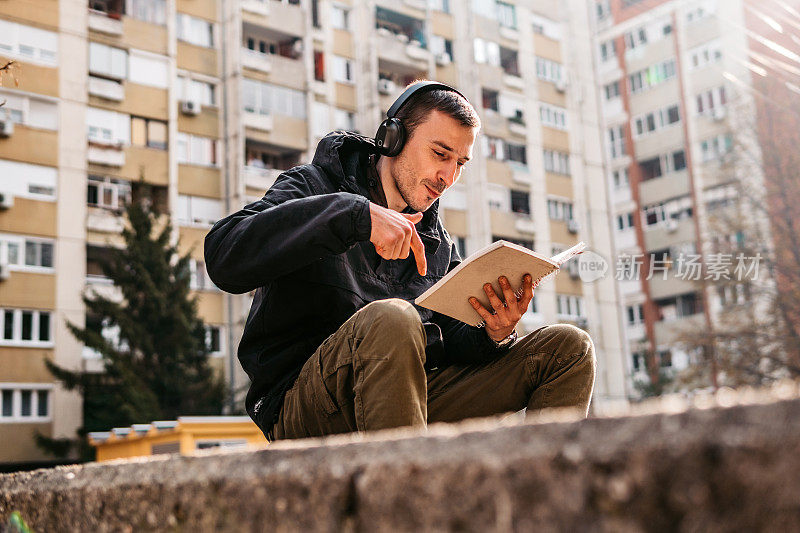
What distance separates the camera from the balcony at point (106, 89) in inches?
1138

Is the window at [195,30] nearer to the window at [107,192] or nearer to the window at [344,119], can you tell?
the window at [344,119]

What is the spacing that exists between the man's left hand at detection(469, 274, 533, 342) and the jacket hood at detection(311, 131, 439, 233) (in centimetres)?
62

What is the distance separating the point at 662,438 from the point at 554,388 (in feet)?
7.06

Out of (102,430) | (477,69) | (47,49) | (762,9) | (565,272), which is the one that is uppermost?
(762,9)

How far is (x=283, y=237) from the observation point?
2.76 metres

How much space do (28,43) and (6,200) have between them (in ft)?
16.3

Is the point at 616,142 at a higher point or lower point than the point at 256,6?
lower

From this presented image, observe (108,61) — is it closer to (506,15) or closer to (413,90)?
(506,15)

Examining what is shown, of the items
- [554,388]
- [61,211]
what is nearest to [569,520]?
[554,388]

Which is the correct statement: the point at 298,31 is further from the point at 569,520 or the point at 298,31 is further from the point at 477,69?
the point at 569,520

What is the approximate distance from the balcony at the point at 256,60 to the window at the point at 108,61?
428 centimetres

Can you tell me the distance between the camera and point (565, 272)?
40062mm

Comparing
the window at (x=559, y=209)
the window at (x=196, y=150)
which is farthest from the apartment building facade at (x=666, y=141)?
the window at (x=196, y=150)

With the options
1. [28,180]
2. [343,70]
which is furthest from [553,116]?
[28,180]
